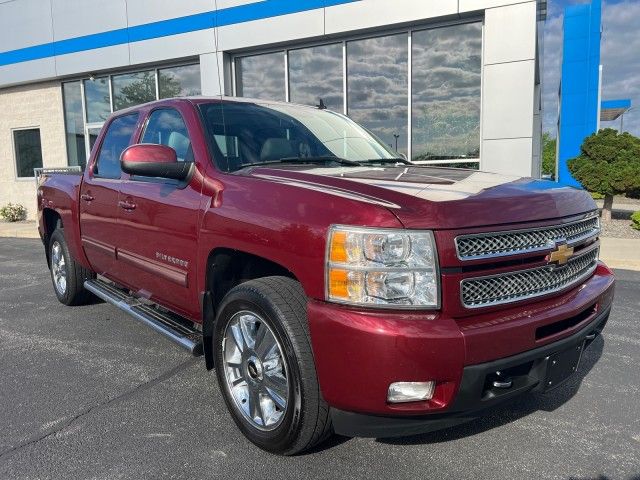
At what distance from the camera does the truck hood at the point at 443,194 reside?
2.17 meters

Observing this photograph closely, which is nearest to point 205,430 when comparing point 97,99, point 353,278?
point 353,278

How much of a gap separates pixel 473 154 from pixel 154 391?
307 inches

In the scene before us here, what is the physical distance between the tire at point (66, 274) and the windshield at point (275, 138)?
260cm

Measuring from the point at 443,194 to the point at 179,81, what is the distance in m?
11.5

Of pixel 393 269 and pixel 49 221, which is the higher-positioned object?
pixel 393 269

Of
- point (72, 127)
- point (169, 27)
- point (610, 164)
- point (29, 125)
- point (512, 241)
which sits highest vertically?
point (169, 27)

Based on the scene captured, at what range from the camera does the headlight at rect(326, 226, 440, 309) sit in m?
2.11

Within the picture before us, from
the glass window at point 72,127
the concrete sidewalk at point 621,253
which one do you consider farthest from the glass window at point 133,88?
the concrete sidewalk at point 621,253

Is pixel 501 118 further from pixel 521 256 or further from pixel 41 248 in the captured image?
pixel 41 248

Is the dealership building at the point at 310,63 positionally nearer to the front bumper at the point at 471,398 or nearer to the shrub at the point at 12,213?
the shrub at the point at 12,213

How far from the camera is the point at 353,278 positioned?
84.1 inches

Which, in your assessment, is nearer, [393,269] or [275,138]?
[393,269]

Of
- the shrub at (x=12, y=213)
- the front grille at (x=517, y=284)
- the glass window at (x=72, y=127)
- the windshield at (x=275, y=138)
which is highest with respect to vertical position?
the glass window at (x=72, y=127)

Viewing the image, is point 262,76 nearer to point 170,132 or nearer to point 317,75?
point 317,75
